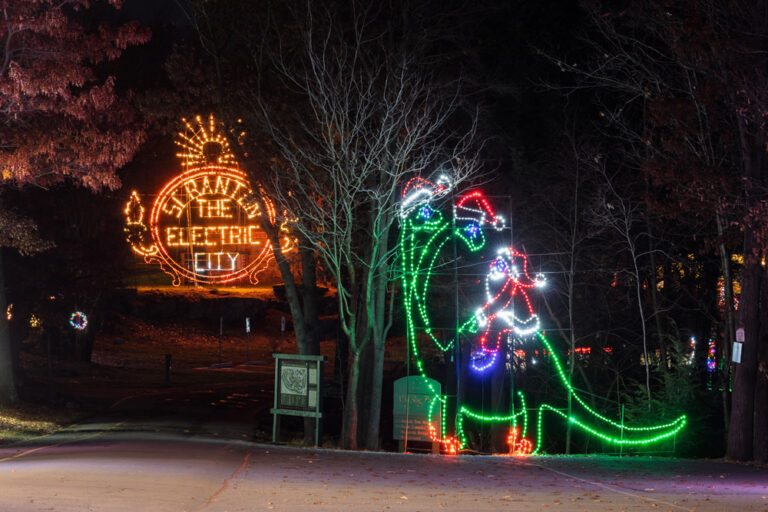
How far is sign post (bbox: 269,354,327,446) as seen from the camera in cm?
1817

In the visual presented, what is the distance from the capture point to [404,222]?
66.5 ft

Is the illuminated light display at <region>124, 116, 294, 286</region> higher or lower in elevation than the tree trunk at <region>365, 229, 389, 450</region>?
higher

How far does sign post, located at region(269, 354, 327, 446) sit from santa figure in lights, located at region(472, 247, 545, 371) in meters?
5.23

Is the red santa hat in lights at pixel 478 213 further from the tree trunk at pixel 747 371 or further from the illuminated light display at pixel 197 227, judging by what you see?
the illuminated light display at pixel 197 227

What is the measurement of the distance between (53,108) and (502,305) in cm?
1297

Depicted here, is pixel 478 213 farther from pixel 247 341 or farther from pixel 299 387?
pixel 247 341

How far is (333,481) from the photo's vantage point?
40.3 ft

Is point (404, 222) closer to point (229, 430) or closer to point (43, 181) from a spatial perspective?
point (229, 430)

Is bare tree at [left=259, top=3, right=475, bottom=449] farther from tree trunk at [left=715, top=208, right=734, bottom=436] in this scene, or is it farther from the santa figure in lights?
tree trunk at [left=715, top=208, right=734, bottom=436]

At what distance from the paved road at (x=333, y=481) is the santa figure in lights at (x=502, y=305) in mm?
6281

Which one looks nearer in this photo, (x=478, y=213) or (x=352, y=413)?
(x=352, y=413)

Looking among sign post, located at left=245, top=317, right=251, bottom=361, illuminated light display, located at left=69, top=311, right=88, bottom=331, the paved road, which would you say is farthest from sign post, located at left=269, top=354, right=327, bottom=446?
sign post, located at left=245, top=317, right=251, bottom=361

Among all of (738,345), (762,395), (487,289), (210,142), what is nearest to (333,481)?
(738,345)

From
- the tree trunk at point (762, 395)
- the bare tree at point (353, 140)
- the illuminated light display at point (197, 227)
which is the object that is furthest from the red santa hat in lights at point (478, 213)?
the illuminated light display at point (197, 227)
